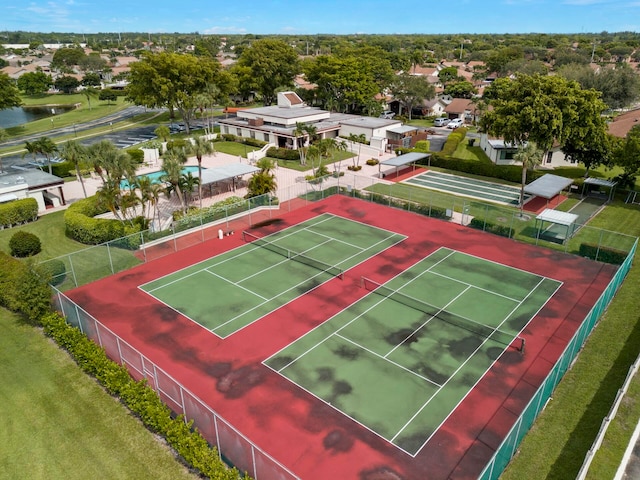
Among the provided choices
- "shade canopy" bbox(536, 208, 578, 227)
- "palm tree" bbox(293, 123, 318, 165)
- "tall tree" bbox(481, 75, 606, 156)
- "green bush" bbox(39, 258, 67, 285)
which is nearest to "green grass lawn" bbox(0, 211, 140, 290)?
"green bush" bbox(39, 258, 67, 285)

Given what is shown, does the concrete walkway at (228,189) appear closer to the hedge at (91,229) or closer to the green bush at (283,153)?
the green bush at (283,153)

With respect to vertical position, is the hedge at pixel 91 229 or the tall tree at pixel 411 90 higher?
the tall tree at pixel 411 90

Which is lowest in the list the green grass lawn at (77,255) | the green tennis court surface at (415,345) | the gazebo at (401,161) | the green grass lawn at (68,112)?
the green tennis court surface at (415,345)

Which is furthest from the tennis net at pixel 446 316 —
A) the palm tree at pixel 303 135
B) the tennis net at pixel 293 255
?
the palm tree at pixel 303 135

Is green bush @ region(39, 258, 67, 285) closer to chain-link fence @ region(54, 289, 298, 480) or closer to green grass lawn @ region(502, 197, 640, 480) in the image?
chain-link fence @ region(54, 289, 298, 480)

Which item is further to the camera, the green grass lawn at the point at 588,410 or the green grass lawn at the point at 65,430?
the green grass lawn at the point at 65,430

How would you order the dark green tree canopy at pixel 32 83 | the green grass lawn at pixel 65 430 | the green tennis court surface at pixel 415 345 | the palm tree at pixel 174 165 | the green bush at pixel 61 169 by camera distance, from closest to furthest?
the green grass lawn at pixel 65 430 < the green tennis court surface at pixel 415 345 < the palm tree at pixel 174 165 < the green bush at pixel 61 169 < the dark green tree canopy at pixel 32 83
